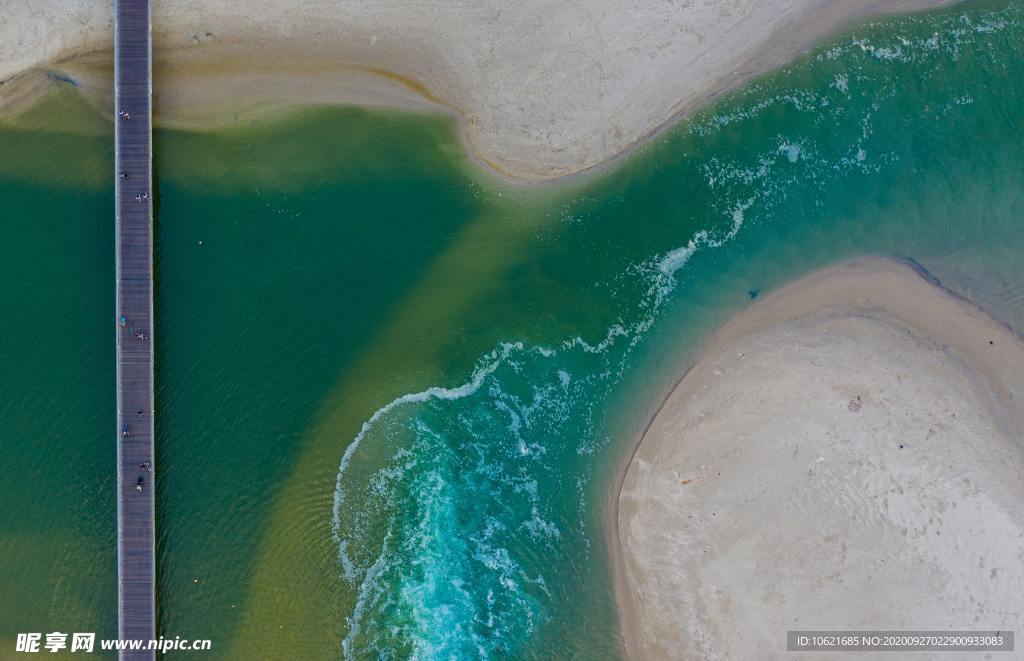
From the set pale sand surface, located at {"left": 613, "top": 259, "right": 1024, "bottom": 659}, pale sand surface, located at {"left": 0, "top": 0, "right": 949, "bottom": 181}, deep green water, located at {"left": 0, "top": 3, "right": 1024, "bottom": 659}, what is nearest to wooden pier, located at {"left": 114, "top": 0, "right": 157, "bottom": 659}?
deep green water, located at {"left": 0, "top": 3, "right": 1024, "bottom": 659}

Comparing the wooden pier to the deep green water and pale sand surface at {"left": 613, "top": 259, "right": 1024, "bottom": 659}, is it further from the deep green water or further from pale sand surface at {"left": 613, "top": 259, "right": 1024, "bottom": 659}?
pale sand surface at {"left": 613, "top": 259, "right": 1024, "bottom": 659}

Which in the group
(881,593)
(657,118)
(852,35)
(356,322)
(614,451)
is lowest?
(881,593)

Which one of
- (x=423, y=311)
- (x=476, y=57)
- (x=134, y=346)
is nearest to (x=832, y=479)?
(x=423, y=311)

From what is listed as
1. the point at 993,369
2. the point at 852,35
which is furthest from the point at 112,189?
the point at 993,369

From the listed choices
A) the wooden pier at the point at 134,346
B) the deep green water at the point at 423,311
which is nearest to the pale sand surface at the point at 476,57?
the deep green water at the point at 423,311

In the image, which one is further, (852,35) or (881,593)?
(852,35)

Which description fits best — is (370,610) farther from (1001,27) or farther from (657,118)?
(1001,27)

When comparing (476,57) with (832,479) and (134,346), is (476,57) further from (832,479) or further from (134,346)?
(832,479)
